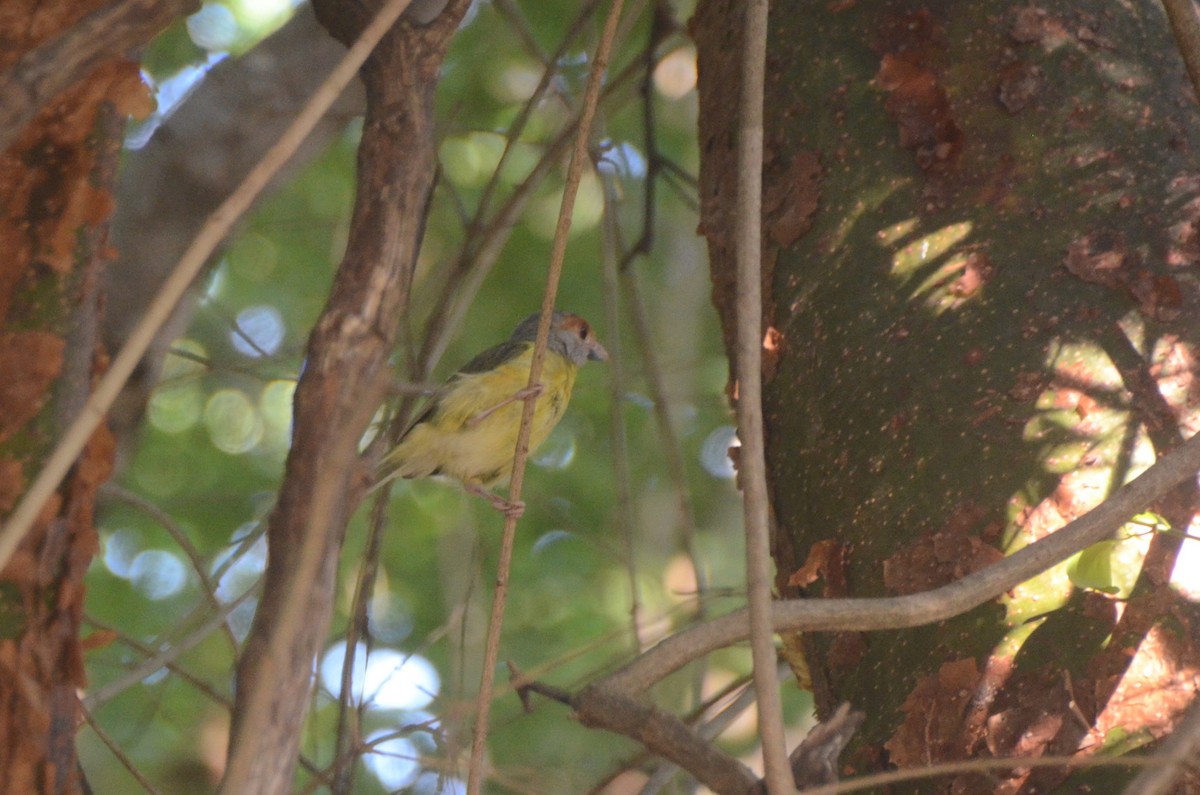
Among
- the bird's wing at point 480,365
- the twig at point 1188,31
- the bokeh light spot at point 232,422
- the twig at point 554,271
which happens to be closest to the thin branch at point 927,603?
the twig at point 554,271

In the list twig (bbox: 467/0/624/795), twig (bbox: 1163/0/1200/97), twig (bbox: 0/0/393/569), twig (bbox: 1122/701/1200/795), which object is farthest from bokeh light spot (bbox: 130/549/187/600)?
twig (bbox: 1122/701/1200/795)

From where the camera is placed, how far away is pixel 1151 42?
8.77 ft

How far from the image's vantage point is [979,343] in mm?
2324

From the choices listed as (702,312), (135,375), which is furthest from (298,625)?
(702,312)

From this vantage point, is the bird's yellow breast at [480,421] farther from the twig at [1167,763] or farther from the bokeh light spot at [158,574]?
the twig at [1167,763]

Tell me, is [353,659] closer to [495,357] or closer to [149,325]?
[149,325]

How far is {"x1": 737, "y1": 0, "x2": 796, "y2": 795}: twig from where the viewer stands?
1486 millimetres

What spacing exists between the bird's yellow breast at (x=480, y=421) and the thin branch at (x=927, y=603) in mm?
2853

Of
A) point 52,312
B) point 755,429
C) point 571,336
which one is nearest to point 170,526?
point 52,312

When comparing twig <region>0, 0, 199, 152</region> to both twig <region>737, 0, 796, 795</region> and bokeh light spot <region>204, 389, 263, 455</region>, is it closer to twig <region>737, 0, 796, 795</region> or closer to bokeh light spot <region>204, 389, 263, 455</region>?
twig <region>737, 0, 796, 795</region>

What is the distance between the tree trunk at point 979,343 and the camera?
1986 mm

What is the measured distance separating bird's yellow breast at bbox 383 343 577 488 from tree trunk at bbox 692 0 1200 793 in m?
1.72

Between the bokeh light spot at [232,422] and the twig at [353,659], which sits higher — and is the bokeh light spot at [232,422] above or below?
above

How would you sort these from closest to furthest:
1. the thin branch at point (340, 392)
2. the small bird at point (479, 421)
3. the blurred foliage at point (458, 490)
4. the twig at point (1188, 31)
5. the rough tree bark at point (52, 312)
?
1. the thin branch at point (340, 392)
2. the rough tree bark at point (52, 312)
3. the twig at point (1188, 31)
4. the small bird at point (479, 421)
5. the blurred foliage at point (458, 490)
